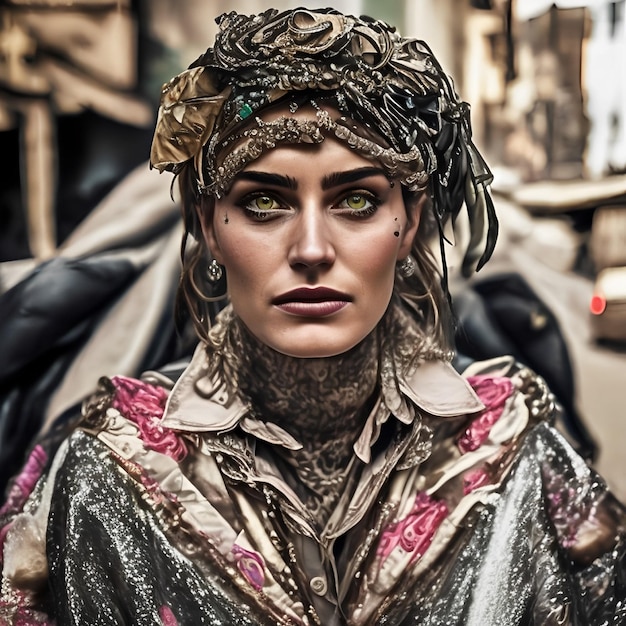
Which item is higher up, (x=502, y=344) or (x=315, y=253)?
(x=315, y=253)

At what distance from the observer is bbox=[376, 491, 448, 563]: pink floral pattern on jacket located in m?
1.42

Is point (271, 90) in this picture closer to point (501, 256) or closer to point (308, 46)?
point (308, 46)

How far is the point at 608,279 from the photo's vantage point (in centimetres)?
154

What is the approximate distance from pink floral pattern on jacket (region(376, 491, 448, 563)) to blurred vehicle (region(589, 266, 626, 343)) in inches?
18.7

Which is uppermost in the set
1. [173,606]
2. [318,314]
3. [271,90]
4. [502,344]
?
[271,90]

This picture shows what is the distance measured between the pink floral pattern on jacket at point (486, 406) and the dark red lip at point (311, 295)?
1.13ft

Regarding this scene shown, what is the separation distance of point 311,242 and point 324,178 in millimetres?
114

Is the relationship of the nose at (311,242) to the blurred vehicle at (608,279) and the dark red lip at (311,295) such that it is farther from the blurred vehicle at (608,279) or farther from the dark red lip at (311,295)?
the blurred vehicle at (608,279)

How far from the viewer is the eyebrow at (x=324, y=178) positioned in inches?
52.0

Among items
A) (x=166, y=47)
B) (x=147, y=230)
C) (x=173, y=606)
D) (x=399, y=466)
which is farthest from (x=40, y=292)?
(x=399, y=466)

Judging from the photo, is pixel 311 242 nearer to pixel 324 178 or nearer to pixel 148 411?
pixel 324 178

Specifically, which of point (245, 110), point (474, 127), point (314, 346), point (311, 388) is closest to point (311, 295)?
point (314, 346)

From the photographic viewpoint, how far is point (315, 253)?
130cm

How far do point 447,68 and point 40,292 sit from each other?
900mm
